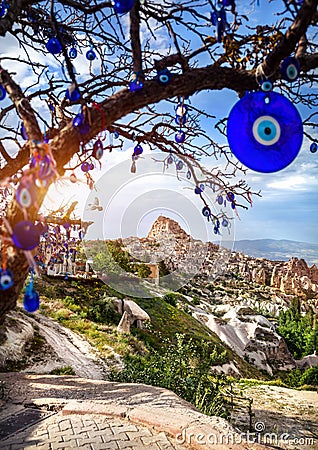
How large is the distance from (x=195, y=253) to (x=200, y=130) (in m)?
5.06

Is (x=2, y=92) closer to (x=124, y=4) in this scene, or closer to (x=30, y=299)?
(x=124, y=4)

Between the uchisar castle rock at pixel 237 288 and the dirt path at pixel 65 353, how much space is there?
2797mm

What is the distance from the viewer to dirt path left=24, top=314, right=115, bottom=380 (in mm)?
7121

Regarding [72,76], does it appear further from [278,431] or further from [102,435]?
[278,431]

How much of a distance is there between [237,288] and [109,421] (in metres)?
28.5

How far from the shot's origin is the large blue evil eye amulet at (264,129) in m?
2.00

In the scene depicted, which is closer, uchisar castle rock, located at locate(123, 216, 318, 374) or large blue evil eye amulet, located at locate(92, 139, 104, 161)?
large blue evil eye amulet, located at locate(92, 139, 104, 161)

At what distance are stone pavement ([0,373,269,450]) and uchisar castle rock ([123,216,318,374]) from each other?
3.22 meters

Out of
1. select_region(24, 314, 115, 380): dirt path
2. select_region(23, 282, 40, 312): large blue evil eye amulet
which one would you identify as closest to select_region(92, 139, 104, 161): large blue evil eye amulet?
select_region(23, 282, 40, 312): large blue evil eye amulet

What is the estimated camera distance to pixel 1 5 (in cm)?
300

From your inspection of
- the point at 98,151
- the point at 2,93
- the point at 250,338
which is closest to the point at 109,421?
the point at 98,151

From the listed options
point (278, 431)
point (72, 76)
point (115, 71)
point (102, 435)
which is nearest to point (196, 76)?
point (72, 76)

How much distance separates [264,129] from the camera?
1.99 metres

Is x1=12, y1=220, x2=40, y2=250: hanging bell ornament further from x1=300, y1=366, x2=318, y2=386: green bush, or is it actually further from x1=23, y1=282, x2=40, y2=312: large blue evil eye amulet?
x1=300, y1=366, x2=318, y2=386: green bush
